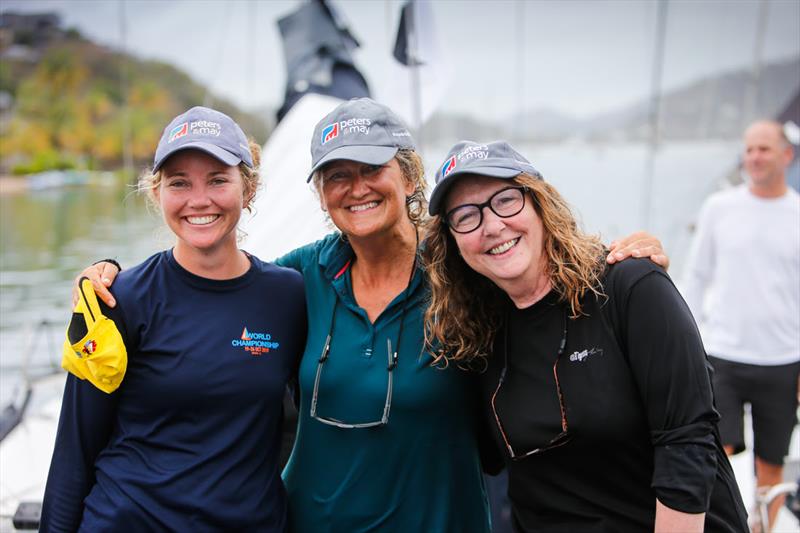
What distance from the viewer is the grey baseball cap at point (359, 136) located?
1930 mm

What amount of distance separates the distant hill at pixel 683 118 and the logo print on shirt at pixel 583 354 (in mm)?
5723

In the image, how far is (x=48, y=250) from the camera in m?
18.7

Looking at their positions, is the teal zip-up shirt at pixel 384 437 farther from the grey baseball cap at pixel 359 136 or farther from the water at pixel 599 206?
the water at pixel 599 206

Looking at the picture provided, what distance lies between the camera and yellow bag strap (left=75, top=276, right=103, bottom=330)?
1.75m

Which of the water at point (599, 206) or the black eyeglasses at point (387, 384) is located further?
the water at point (599, 206)

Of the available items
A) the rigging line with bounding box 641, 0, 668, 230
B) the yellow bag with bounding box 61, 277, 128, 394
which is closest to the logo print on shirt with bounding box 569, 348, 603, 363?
the yellow bag with bounding box 61, 277, 128, 394

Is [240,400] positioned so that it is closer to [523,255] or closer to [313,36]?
[523,255]

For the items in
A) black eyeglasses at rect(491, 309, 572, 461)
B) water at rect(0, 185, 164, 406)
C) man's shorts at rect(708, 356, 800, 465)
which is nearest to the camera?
black eyeglasses at rect(491, 309, 572, 461)

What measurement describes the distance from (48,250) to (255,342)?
19712 mm

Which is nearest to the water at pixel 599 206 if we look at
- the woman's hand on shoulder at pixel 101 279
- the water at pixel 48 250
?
the water at pixel 48 250

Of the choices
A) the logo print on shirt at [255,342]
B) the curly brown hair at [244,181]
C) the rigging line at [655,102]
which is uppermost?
the rigging line at [655,102]

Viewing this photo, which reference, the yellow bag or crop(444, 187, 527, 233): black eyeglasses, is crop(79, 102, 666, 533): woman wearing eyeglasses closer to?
the yellow bag

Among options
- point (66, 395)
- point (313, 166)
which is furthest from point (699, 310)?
point (66, 395)

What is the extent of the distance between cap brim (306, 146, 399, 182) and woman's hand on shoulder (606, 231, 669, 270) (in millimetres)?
756
